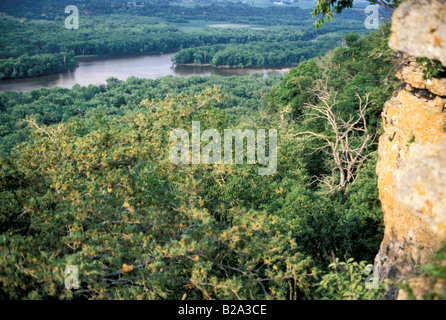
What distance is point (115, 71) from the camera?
76250 millimetres

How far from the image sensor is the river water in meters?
64.8

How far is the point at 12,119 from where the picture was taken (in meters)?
43.3

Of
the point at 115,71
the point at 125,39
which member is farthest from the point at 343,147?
the point at 125,39

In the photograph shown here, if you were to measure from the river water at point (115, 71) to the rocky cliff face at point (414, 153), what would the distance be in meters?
62.5

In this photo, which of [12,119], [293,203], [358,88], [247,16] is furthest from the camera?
[247,16]

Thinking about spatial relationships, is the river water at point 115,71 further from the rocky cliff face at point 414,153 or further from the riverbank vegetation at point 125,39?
the rocky cliff face at point 414,153

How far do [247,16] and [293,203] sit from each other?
17720cm

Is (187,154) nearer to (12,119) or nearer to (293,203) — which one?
(293,203)

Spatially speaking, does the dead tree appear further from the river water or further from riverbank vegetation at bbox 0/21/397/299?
the river water

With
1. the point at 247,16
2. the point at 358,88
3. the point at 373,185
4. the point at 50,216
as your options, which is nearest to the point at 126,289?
the point at 50,216

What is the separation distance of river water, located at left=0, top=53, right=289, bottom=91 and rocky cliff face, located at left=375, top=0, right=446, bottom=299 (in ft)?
205

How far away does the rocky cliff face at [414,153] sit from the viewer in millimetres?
4934

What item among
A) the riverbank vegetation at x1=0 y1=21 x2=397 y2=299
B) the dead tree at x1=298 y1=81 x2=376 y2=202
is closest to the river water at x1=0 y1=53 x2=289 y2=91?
the dead tree at x1=298 y1=81 x2=376 y2=202
